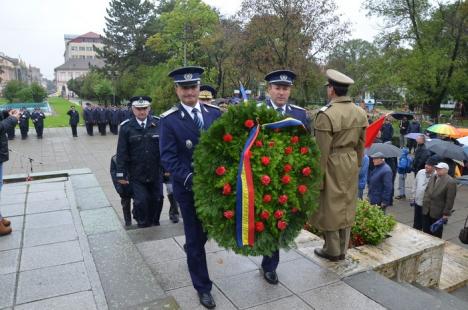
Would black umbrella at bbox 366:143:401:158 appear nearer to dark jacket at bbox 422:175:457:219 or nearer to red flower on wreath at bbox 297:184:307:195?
dark jacket at bbox 422:175:457:219

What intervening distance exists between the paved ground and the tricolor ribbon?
4671mm

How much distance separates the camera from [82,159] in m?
16.5

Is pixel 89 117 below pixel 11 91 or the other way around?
below

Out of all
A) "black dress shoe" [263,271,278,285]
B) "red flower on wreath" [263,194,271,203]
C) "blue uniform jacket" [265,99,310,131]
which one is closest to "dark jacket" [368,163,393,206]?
"blue uniform jacket" [265,99,310,131]

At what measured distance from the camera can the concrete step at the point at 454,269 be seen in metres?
5.87

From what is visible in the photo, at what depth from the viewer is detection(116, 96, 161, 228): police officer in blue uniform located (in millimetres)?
5434

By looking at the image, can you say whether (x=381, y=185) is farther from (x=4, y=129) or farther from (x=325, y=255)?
(x=4, y=129)

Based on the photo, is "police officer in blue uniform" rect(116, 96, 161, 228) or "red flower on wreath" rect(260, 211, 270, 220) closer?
"red flower on wreath" rect(260, 211, 270, 220)

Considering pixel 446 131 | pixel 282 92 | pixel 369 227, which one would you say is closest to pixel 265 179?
pixel 282 92

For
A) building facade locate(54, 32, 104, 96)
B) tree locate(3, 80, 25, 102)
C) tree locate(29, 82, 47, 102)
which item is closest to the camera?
tree locate(29, 82, 47, 102)

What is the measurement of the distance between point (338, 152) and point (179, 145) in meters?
1.61

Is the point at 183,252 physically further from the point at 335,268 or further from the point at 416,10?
the point at 416,10

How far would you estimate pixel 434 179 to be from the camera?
7.10 m

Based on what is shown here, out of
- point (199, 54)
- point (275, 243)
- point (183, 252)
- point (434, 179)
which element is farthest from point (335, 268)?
point (199, 54)
